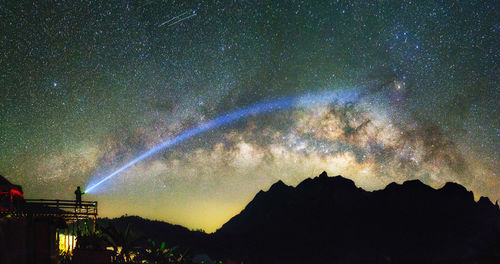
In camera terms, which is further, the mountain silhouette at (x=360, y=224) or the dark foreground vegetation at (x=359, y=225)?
the mountain silhouette at (x=360, y=224)

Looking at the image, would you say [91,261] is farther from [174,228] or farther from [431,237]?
[431,237]

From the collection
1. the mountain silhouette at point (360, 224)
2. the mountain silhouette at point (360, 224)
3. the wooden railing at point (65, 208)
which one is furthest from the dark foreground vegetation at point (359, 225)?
the wooden railing at point (65, 208)

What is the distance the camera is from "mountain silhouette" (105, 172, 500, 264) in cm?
10000

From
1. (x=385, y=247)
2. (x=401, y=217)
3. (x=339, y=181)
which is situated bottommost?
(x=385, y=247)

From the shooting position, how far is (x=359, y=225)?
116625 mm

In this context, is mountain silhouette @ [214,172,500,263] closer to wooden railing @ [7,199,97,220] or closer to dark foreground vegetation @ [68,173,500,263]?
dark foreground vegetation @ [68,173,500,263]

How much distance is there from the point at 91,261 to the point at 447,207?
401 feet

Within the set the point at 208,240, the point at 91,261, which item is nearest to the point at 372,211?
the point at 208,240

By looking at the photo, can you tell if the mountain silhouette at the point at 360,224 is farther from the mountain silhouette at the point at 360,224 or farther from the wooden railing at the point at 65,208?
the wooden railing at the point at 65,208

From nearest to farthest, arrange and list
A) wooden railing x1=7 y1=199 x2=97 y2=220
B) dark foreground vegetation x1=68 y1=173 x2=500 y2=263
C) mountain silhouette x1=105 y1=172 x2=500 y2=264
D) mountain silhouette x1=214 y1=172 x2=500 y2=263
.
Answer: wooden railing x1=7 y1=199 x2=97 y2=220
dark foreground vegetation x1=68 y1=173 x2=500 y2=263
mountain silhouette x1=105 y1=172 x2=500 y2=264
mountain silhouette x1=214 y1=172 x2=500 y2=263

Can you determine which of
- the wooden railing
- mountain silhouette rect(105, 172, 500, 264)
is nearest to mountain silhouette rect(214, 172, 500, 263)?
mountain silhouette rect(105, 172, 500, 264)

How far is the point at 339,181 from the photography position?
128375 mm

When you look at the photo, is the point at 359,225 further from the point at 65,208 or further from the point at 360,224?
the point at 65,208

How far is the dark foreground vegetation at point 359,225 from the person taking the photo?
325ft
